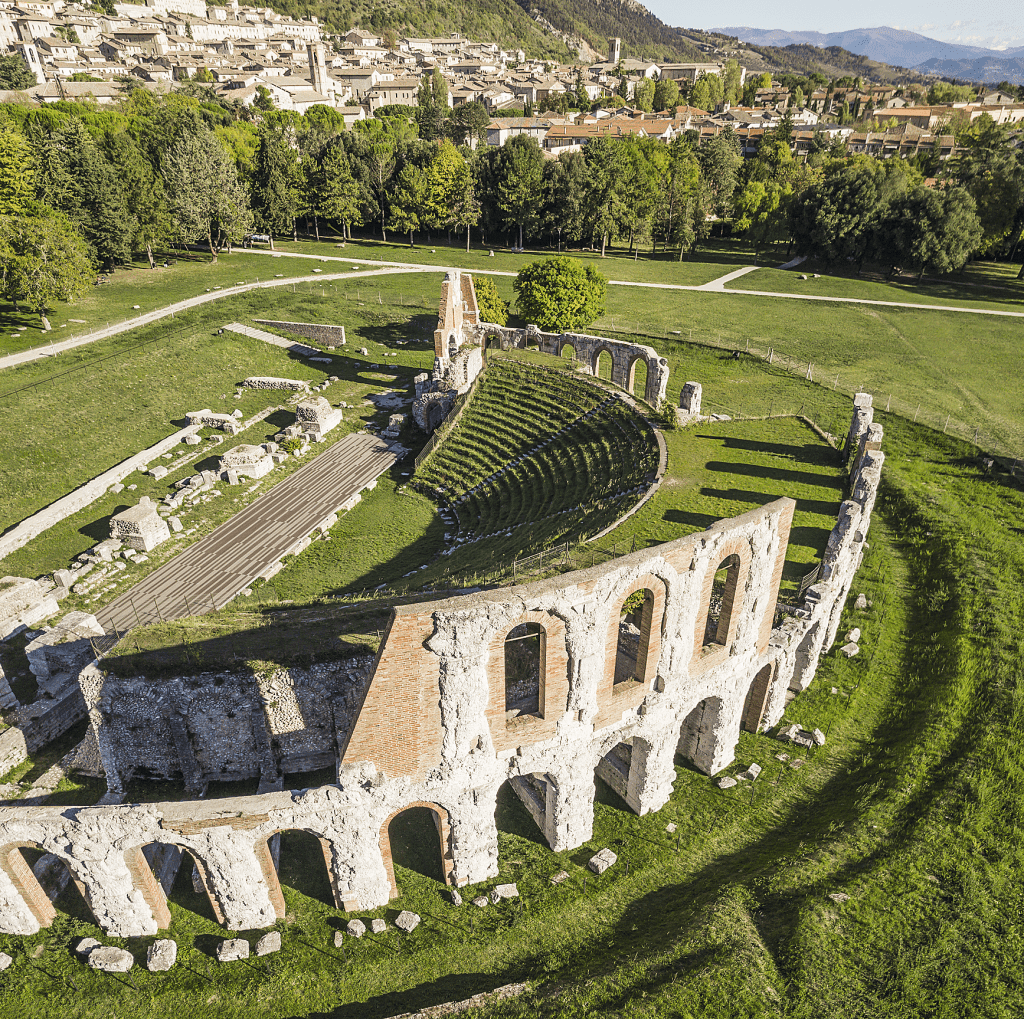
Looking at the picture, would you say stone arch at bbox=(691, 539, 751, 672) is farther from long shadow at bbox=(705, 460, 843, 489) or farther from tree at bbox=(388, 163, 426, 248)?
tree at bbox=(388, 163, 426, 248)

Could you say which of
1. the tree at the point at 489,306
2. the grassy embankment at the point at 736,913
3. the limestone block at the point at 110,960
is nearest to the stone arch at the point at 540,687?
the grassy embankment at the point at 736,913

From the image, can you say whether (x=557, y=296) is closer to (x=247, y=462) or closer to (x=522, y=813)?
(x=247, y=462)

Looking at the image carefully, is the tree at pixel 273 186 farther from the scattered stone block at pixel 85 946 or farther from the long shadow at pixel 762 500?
the scattered stone block at pixel 85 946

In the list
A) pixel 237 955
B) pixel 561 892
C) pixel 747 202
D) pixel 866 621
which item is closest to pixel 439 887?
pixel 561 892

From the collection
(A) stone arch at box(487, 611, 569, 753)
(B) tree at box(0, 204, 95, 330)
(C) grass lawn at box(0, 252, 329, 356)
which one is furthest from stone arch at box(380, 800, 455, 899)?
(B) tree at box(0, 204, 95, 330)

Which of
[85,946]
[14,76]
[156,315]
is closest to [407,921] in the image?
[85,946]
